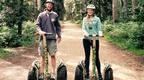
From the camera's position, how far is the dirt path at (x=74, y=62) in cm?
1211

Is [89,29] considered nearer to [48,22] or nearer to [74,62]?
[48,22]

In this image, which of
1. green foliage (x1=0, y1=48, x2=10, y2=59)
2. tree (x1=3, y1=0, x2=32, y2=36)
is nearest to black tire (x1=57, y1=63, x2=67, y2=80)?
green foliage (x1=0, y1=48, x2=10, y2=59)

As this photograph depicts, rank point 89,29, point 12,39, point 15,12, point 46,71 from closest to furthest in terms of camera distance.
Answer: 1. point 46,71
2. point 89,29
3. point 12,39
4. point 15,12

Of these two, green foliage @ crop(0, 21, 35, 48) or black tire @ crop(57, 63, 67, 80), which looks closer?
black tire @ crop(57, 63, 67, 80)

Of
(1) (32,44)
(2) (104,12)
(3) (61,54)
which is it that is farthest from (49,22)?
(2) (104,12)

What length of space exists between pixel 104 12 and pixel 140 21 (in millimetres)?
20554

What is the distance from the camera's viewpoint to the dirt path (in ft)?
39.7

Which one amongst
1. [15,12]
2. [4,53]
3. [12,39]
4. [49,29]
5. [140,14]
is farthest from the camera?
[15,12]

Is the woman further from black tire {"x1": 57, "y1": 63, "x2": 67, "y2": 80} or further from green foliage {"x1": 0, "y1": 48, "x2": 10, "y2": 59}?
green foliage {"x1": 0, "y1": 48, "x2": 10, "y2": 59}

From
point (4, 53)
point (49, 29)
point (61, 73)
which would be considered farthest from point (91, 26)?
point (4, 53)

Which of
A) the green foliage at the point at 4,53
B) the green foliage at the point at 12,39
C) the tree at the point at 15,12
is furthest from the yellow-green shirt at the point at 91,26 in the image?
the tree at the point at 15,12

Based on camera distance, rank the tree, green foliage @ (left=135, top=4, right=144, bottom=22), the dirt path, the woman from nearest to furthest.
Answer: the woman
the dirt path
green foliage @ (left=135, top=4, right=144, bottom=22)
the tree

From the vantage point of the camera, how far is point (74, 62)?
588 inches

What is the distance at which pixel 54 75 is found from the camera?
9398 mm
